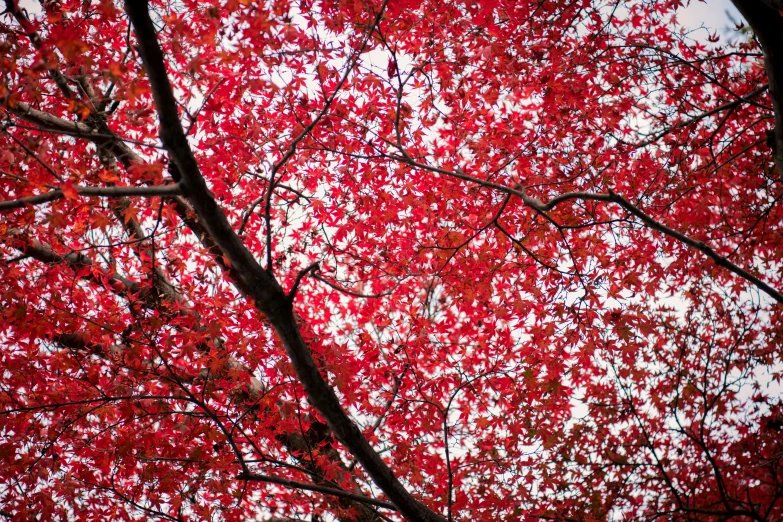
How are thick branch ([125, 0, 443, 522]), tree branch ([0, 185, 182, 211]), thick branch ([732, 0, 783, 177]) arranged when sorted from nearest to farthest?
tree branch ([0, 185, 182, 211])
thick branch ([125, 0, 443, 522])
thick branch ([732, 0, 783, 177])

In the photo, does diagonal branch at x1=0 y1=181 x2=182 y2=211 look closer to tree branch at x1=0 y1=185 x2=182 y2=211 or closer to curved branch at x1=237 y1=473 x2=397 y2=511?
tree branch at x1=0 y1=185 x2=182 y2=211

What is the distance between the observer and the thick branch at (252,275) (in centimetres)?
293

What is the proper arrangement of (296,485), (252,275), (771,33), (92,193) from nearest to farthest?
(92,193) → (771,33) → (252,275) → (296,485)

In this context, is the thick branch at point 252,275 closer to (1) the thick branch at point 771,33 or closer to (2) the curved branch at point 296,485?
(2) the curved branch at point 296,485

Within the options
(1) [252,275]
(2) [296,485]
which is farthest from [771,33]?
(2) [296,485]

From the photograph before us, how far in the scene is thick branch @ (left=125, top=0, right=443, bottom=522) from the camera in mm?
2926

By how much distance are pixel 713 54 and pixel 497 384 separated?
461cm

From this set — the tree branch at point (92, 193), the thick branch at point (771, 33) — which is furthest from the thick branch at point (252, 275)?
the thick branch at point (771, 33)

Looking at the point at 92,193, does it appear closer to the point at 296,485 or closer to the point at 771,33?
the point at 296,485

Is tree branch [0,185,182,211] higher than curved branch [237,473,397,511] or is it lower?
higher

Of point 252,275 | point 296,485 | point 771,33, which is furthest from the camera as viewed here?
point 296,485

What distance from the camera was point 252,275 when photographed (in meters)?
3.42

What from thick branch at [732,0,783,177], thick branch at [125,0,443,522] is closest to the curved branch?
thick branch at [125,0,443,522]

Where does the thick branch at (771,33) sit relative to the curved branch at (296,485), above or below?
above
